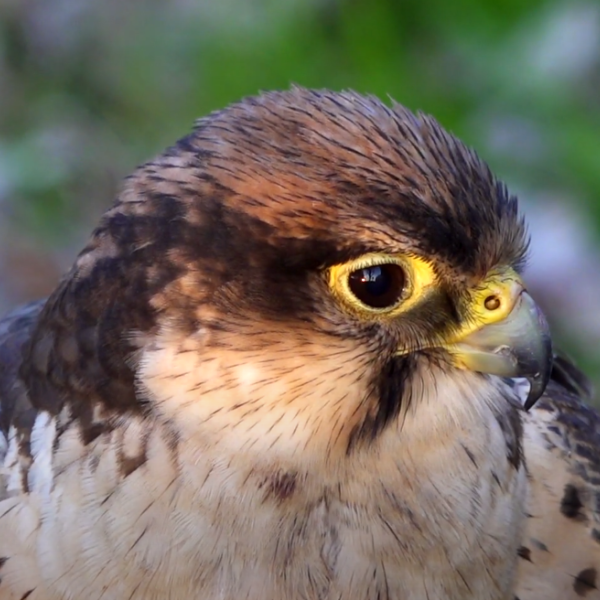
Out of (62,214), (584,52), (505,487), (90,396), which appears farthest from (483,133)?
(90,396)

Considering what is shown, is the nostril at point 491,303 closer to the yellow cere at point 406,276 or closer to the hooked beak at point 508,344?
the hooked beak at point 508,344

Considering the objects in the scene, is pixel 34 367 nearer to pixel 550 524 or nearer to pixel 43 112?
pixel 550 524

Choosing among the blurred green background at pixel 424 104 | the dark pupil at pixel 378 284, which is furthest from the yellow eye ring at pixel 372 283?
the blurred green background at pixel 424 104

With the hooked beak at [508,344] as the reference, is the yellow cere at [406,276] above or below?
above

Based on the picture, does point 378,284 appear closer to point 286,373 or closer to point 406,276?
point 406,276

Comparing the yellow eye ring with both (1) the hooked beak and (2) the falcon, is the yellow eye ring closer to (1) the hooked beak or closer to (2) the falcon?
(2) the falcon

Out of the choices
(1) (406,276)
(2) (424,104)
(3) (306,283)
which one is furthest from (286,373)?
(2) (424,104)

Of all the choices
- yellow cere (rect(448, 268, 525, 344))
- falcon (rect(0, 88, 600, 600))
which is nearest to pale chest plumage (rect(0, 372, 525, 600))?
falcon (rect(0, 88, 600, 600))
